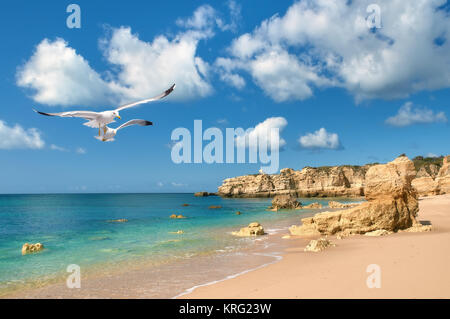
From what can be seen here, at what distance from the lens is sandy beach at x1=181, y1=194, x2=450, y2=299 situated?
20.1 ft

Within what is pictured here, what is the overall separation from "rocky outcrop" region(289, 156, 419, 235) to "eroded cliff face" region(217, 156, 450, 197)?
6892cm

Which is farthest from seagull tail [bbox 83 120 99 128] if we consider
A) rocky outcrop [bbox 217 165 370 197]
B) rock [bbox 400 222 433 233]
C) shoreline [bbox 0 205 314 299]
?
rocky outcrop [bbox 217 165 370 197]

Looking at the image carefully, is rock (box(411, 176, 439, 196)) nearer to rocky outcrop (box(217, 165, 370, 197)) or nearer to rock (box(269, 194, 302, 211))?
rock (box(269, 194, 302, 211))

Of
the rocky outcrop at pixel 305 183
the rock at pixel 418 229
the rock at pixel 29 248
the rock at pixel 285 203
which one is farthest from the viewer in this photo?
the rocky outcrop at pixel 305 183

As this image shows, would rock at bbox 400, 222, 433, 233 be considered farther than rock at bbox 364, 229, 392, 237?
Yes

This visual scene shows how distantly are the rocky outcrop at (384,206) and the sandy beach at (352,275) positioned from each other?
295 cm

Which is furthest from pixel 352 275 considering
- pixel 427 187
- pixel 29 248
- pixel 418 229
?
pixel 427 187

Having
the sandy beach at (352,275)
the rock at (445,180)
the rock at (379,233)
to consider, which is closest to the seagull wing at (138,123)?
the sandy beach at (352,275)

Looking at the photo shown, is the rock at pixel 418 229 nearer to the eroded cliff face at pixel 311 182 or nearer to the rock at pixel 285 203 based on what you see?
the rock at pixel 285 203

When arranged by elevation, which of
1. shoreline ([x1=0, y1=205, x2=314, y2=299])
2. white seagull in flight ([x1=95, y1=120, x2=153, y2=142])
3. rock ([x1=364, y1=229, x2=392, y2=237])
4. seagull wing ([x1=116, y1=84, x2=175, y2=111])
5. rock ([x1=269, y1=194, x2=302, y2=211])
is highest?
seagull wing ([x1=116, y1=84, x2=175, y2=111])

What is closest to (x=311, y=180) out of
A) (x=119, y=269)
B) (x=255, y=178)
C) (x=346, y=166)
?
(x=346, y=166)

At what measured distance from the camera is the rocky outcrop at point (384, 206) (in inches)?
568

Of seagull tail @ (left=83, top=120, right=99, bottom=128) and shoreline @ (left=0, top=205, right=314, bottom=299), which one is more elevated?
seagull tail @ (left=83, top=120, right=99, bottom=128)

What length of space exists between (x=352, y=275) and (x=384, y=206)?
841 centimetres
